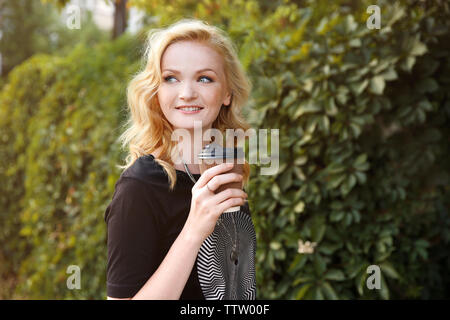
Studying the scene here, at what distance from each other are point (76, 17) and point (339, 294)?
7.30 ft

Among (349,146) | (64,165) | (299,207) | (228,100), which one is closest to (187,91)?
(228,100)

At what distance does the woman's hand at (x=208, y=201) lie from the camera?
1.09 m

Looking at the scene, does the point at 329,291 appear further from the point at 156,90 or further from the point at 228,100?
the point at 156,90

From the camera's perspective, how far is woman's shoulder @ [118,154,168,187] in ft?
3.93

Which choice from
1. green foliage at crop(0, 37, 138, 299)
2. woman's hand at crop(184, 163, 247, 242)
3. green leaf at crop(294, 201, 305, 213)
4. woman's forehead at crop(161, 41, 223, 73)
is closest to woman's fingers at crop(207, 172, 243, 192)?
woman's hand at crop(184, 163, 247, 242)

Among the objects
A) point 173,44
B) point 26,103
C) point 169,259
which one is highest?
point 26,103

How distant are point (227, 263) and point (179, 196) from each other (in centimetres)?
27

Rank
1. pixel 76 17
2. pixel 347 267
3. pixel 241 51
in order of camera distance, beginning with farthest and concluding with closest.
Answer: pixel 76 17
pixel 347 267
pixel 241 51

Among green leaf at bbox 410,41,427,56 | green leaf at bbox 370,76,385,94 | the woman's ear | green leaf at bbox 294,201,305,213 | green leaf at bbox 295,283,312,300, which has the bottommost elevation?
green leaf at bbox 295,283,312,300

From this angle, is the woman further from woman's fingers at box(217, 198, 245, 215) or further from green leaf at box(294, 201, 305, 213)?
green leaf at box(294, 201, 305, 213)

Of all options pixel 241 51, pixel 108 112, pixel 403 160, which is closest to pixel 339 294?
pixel 403 160

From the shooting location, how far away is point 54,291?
3.40 meters

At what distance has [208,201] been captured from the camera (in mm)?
1093
